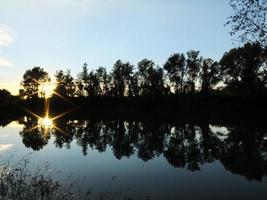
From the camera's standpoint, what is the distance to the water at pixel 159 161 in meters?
19.7

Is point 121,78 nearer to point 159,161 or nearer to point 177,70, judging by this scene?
point 177,70

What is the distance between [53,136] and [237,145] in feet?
76.4

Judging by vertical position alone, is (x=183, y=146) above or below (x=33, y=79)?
below

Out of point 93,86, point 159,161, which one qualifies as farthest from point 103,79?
point 159,161

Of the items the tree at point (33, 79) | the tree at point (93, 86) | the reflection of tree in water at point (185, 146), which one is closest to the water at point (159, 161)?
the reflection of tree in water at point (185, 146)

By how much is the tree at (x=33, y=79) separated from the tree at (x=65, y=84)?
10319 mm

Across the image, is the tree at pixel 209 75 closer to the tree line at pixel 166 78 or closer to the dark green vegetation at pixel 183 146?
the tree line at pixel 166 78

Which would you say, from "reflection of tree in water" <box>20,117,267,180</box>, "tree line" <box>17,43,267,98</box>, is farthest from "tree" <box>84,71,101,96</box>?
"reflection of tree in water" <box>20,117,267,180</box>

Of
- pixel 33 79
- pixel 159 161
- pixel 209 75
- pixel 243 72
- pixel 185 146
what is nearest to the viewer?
pixel 159 161

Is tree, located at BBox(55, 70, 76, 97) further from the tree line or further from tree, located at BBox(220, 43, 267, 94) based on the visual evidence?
tree, located at BBox(220, 43, 267, 94)

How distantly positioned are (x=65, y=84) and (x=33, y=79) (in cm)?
1809

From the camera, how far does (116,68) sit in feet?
440

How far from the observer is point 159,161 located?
29406 millimetres

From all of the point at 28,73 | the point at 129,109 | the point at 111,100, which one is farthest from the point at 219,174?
the point at 28,73
